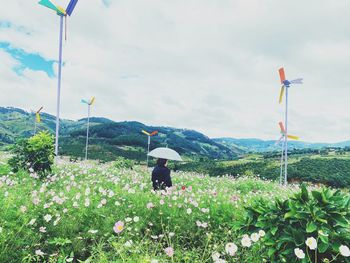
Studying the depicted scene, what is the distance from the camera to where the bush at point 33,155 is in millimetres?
12107

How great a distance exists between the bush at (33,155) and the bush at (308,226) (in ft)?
31.5

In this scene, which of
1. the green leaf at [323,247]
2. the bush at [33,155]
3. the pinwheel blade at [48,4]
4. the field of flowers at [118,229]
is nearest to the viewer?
the green leaf at [323,247]

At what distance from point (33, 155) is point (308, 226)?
35.2 ft

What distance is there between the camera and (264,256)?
4.87 metres

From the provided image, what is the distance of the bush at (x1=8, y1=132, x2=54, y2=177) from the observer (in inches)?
477

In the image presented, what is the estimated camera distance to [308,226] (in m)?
4.21

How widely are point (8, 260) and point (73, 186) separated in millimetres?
4224

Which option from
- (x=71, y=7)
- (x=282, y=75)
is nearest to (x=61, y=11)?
(x=71, y=7)

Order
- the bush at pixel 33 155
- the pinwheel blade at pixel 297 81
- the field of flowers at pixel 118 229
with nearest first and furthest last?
the field of flowers at pixel 118 229
the bush at pixel 33 155
the pinwheel blade at pixel 297 81

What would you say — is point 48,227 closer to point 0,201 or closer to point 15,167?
point 0,201

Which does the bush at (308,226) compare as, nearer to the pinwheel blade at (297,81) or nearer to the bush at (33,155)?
the bush at (33,155)

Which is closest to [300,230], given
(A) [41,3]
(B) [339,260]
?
(B) [339,260]

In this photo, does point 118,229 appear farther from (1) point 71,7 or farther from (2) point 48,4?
(2) point 48,4

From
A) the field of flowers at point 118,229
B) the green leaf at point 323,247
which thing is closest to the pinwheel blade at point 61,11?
the field of flowers at point 118,229
